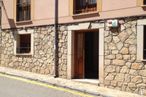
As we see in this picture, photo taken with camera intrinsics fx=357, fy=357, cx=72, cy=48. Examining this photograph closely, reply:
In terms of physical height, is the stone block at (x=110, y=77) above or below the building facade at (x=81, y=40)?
below

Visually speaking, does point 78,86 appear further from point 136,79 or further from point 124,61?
point 136,79

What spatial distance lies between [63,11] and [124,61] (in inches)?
170

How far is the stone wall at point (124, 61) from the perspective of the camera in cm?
1182

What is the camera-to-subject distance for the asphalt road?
37.8 feet

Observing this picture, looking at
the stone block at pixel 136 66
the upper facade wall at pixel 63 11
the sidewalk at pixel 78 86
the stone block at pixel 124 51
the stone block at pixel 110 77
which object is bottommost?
the sidewalk at pixel 78 86

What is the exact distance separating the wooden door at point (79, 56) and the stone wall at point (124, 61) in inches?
85.9

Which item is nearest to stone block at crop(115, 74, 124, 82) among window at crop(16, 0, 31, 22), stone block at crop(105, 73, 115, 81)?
stone block at crop(105, 73, 115, 81)

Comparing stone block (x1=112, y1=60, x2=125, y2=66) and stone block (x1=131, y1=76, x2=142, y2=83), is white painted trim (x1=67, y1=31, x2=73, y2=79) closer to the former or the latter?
stone block (x1=112, y1=60, x2=125, y2=66)

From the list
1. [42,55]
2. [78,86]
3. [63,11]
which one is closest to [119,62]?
[78,86]

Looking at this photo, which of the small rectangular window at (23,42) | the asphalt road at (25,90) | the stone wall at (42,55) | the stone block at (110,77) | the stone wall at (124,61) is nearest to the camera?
the asphalt road at (25,90)

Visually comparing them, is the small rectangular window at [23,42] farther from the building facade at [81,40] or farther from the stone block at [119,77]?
the stone block at [119,77]

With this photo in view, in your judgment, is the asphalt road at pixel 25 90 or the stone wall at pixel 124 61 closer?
the asphalt road at pixel 25 90

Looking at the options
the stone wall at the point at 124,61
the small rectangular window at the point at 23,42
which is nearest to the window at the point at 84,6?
the stone wall at the point at 124,61

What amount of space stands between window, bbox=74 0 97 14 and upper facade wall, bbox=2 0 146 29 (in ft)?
0.99
